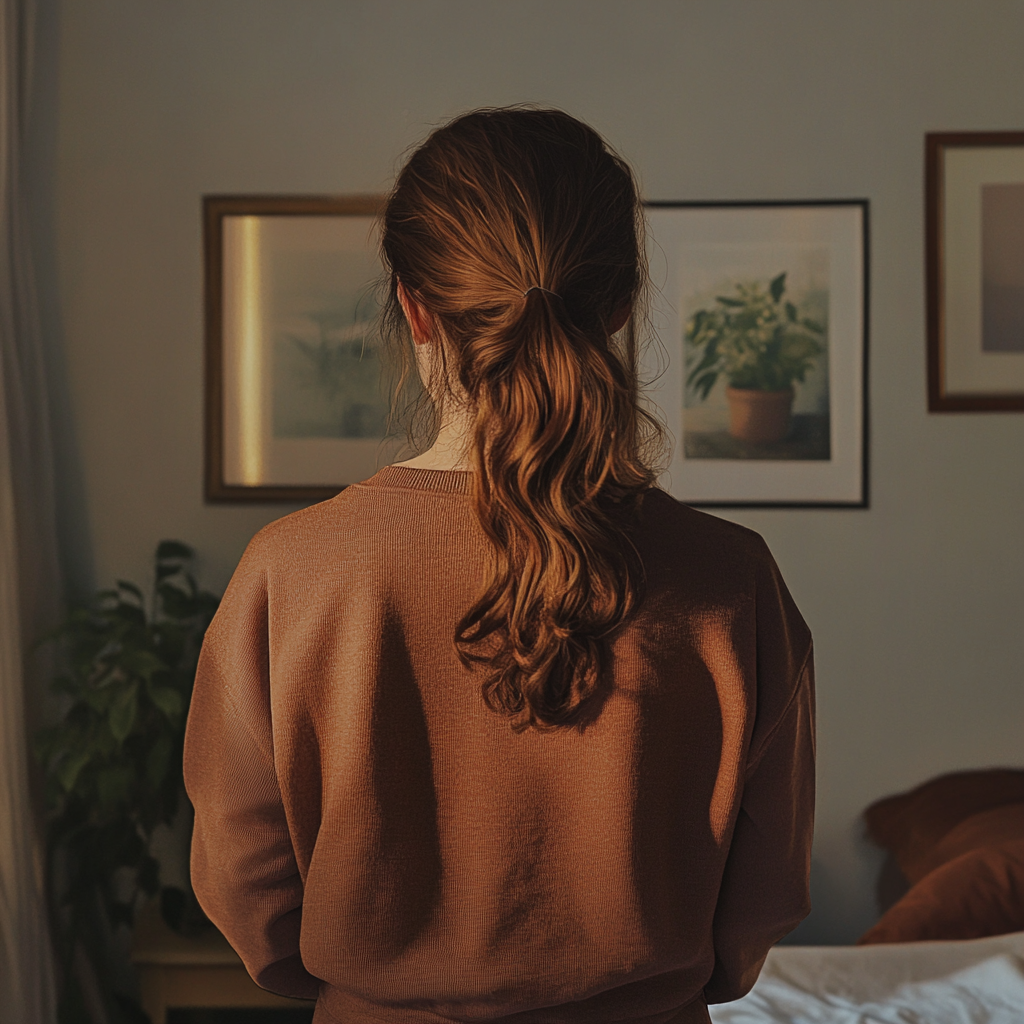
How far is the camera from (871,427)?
2.32 m

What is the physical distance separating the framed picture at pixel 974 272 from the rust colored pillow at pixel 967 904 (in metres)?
1.06

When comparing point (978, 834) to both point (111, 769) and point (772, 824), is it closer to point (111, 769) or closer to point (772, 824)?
point (772, 824)

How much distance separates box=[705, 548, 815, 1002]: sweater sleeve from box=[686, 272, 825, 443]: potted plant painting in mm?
1572

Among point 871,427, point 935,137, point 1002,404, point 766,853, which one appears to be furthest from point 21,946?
point 935,137

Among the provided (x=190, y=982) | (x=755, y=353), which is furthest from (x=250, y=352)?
(x=190, y=982)

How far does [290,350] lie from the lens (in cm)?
233

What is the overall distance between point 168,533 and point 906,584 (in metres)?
1.74

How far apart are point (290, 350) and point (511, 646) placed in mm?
1815

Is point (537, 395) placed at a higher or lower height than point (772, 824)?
higher

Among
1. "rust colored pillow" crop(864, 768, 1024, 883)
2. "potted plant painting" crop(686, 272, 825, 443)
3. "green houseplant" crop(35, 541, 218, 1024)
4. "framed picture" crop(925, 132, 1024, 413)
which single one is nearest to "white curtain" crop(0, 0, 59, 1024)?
"green houseplant" crop(35, 541, 218, 1024)

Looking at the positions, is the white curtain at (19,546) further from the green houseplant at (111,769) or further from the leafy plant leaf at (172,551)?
the leafy plant leaf at (172,551)

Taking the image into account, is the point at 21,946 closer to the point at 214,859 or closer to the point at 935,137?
the point at 214,859

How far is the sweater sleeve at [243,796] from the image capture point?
72 cm

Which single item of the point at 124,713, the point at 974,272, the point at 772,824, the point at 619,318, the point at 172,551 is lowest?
the point at 124,713
